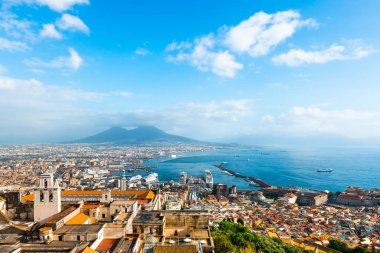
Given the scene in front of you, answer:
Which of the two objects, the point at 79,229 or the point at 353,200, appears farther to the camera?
the point at 353,200

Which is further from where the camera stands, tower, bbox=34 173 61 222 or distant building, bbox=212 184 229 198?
distant building, bbox=212 184 229 198

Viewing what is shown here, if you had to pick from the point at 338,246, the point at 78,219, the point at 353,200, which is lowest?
the point at 353,200

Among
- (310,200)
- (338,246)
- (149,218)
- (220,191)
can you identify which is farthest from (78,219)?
(310,200)

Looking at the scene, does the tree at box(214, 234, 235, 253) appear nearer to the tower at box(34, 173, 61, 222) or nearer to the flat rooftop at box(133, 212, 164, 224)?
the flat rooftop at box(133, 212, 164, 224)

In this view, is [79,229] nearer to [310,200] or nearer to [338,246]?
[338,246]

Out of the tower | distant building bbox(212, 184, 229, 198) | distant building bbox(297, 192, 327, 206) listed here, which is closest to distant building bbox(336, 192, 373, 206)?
distant building bbox(297, 192, 327, 206)

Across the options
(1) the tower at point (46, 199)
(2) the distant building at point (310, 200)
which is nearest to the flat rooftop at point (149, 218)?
(1) the tower at point (46, 199)

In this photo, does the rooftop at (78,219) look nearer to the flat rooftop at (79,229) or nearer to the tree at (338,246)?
the flat rooftop at (79,229)

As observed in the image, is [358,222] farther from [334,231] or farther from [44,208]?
[44,208]

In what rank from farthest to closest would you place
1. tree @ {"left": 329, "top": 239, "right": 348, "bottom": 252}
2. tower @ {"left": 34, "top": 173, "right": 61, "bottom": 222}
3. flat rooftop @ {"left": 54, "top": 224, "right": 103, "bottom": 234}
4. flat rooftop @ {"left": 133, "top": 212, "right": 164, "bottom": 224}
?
tree @ {"left": 329, "top": 239, "right": 348, "bottom": 252}
flat rooftop @ {"left": 133, "top": 212, "right": 164, "bottom": 224}
tower @ {"left": 34, "top": 173, "right": 61, "bottom": 222}
flat rooftop @ {"left": 54, "top": 224, "right": 103, "bottom": 234}

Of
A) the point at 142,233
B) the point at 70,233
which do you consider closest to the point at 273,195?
the point at 142,233
